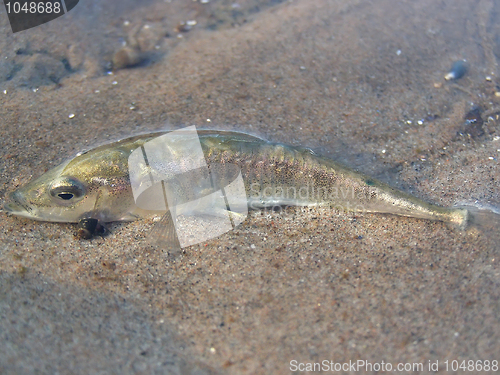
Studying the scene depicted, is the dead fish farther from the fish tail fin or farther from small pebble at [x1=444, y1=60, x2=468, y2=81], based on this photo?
small pebble at [x1=444, y1=60, x2=468, y2=81]

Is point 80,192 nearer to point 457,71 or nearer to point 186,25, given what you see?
point 186,25

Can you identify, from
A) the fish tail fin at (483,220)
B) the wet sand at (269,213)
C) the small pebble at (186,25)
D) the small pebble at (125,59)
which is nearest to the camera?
the wet sand at (269,213)

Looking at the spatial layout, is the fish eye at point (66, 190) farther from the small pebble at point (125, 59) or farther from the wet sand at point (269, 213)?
the small pebble at point (125, 59)

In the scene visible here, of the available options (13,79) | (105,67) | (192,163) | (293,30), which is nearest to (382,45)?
(293,30)

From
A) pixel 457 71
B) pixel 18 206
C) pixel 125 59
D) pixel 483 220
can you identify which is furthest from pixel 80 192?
pixel 457 71

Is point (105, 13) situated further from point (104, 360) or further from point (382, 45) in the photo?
point (104, 360)

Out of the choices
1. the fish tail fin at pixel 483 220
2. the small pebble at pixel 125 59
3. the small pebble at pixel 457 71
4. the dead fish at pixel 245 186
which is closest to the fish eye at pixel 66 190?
the dead fish at pixel 245 186

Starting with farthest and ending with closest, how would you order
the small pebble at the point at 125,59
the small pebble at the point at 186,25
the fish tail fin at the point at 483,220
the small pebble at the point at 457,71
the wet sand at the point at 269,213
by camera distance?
the small pebble at the point at 186,25
the small pebble at the point at 125,59
the small pebble at the point at 457,71
the fish tail fin at the point at 483,220
the wet sand at the point at 269,213
